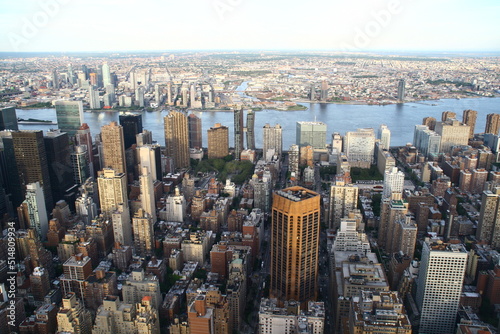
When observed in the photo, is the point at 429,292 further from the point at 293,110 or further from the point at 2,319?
the point at 293,110

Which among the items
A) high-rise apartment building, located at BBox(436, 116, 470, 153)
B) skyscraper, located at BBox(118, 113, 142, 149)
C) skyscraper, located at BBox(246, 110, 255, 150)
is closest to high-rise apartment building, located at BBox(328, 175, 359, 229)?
skyscraper, located at BBox(246, 110, 255, 150)

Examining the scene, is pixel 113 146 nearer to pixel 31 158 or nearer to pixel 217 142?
pixel 31 158

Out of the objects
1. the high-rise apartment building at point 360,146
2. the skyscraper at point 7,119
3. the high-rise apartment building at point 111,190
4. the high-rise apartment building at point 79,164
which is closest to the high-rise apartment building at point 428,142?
the high-rise apartment building at point 360,146

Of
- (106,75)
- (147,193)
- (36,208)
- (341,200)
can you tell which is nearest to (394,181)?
(341,200)

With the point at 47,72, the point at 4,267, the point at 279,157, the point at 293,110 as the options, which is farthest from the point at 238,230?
the point at 47,72

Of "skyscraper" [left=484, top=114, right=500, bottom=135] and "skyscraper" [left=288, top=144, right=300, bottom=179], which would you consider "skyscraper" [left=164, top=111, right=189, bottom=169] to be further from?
"skyscraper" [left=484, top=114, right=500, bottom=135]

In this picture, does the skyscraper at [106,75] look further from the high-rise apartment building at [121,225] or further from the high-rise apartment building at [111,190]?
the high-rise apartment building at [121,225]

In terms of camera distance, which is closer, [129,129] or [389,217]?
[389,217]
